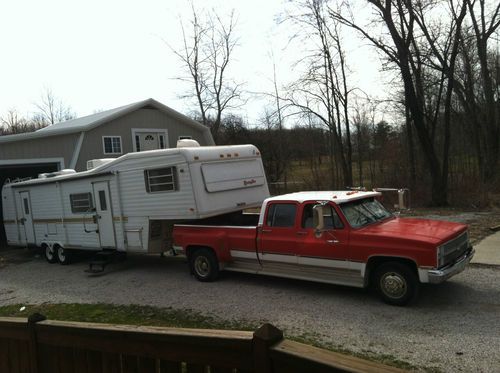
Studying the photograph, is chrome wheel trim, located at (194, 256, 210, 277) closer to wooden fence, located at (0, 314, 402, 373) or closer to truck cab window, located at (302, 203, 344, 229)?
truck cab window, located at (302, 203, 344, 229)

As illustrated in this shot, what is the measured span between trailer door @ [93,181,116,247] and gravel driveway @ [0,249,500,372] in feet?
2.88

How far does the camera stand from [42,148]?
2067 cm

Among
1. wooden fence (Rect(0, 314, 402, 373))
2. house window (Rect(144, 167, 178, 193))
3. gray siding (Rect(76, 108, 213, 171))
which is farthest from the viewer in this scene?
gray siding (Rect(76, 108, 213, 171))

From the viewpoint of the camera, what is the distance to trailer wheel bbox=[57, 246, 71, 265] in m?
13.9

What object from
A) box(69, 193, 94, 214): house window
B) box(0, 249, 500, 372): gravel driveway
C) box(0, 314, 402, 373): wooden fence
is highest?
box(69, 193, 94, 214): house window

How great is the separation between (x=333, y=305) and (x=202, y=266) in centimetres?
332

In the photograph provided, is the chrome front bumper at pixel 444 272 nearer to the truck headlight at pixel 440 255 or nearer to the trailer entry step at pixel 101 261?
the truck headlight at pixel 440 255

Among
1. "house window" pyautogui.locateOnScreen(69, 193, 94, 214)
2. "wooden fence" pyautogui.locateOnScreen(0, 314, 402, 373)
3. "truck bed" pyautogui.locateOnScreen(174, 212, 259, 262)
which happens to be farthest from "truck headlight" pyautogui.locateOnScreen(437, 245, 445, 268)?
"house window" pyautogui.locateOnScreen(69, 193, 94, 214)

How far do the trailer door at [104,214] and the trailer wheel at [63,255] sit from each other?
2.17 m

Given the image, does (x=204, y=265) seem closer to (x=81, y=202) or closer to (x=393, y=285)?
(x=393, y=285)

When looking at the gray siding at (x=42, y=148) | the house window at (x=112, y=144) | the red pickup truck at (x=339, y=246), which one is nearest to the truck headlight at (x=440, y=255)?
the red pickup truck at (x=339, y=246)

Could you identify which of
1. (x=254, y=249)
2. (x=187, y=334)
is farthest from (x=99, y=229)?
(x=187, y=334)

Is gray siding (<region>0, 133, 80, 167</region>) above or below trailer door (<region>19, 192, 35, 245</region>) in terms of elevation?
above

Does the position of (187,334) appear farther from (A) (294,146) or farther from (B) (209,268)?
(A) (294,146)
